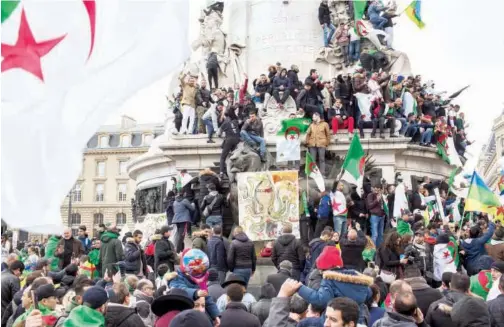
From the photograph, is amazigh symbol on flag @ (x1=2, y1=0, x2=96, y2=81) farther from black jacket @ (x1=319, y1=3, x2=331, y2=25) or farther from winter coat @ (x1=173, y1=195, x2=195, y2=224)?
black jacket @ (x1=319, y1=3, x2=331, y2=25)

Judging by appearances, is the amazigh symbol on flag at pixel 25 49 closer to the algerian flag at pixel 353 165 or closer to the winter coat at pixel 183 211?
the winter coat at pixel 183 211

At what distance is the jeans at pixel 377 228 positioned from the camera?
15617 mm

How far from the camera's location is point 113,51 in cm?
402

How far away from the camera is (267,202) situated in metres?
16.2

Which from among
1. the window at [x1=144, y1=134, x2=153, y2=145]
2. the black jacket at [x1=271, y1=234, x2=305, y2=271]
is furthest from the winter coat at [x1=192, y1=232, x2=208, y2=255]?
the window at [x1=144, y1=134, x2=153, y2=145]

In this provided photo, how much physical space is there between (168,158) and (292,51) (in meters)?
5.97

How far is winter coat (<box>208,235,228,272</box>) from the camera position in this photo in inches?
475

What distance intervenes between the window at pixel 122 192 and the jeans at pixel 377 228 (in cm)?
6380

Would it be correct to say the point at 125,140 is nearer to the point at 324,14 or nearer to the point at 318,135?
the point at 324,14

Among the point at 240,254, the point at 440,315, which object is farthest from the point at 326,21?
the point at 440,315

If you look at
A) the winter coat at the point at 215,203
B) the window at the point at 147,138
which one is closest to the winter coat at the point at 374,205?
the winter coat at the point at 215,203

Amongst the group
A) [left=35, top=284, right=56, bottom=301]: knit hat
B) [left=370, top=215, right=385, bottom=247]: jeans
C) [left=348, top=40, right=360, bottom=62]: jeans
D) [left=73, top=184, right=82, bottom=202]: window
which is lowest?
[left=35, top=284, right=56, bottom=301]: knit hat

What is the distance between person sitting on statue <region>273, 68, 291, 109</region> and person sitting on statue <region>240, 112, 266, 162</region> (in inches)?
77.8

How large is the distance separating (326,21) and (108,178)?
190 feet
